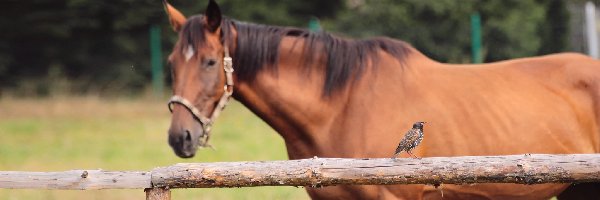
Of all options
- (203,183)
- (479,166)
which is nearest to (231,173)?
(203,183)

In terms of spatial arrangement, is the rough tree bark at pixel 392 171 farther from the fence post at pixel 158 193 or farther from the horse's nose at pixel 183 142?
the horse's nose at pixel 183 142

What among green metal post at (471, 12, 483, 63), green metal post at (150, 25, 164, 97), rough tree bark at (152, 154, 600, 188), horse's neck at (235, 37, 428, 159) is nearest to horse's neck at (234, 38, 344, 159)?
horse's neck at (235, 37, 428, 159)

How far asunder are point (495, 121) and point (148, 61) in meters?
16.3

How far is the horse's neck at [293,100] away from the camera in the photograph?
5352 mm

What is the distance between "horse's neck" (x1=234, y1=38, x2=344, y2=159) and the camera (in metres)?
5.35

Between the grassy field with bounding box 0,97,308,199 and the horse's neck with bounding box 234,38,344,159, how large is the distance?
3340 millimetres

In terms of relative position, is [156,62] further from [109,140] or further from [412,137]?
[412,137]

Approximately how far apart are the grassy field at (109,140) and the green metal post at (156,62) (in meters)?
0.30

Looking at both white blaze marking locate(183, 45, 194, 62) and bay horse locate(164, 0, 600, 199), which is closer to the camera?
bay horse locate(164, 0, 600, 199)

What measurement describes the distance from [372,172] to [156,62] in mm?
16791

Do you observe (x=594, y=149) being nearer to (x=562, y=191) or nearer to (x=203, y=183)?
(x=562, y=191)

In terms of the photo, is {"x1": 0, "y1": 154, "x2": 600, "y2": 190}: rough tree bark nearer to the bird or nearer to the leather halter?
the bird

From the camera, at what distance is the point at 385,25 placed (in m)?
20.5

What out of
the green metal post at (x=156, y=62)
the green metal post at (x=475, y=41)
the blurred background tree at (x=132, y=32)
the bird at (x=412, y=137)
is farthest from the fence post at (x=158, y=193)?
the green metal post at (x=156, y=62)
